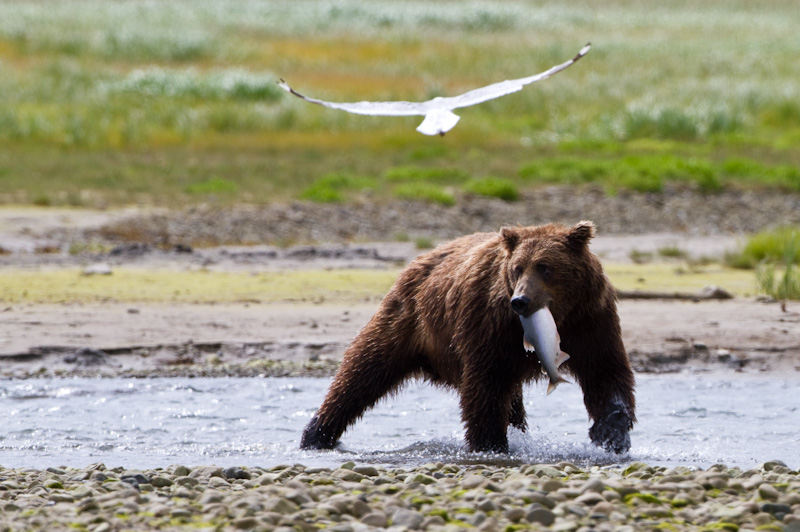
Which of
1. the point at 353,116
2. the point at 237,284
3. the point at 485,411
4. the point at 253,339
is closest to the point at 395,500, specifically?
the point at 485,411

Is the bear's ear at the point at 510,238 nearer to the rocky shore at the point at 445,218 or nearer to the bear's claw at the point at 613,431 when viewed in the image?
the bear's claw at the point at 613,431

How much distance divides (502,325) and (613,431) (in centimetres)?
89

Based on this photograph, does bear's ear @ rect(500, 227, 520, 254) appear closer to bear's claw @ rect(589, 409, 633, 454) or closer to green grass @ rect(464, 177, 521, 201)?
bear's claw @ rect(589, 409, 633, 454)

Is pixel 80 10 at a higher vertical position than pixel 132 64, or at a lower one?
higher

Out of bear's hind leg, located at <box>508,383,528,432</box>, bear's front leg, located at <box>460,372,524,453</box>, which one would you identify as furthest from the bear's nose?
bear's hind leg, located at <box>508,383,528,432</box>

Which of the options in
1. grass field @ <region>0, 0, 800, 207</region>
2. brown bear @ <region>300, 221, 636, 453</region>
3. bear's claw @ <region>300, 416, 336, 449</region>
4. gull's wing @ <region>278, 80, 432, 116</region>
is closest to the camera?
gull's wing @ <region>278, 80, 432, 116</region>

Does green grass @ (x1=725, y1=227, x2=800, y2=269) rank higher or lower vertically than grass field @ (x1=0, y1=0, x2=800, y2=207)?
lower

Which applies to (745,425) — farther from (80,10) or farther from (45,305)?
(80,10)

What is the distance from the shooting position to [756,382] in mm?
9477

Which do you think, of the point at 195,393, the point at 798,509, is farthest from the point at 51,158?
the point at 798,509

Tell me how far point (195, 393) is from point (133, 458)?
1904mm

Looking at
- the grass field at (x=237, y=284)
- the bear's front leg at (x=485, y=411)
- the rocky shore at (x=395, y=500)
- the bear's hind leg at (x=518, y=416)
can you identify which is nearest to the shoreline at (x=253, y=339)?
the grass field at (x=237, y=284)

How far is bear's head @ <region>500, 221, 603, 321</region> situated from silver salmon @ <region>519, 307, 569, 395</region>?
0.15 meters

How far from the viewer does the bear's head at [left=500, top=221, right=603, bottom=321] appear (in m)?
6.07
